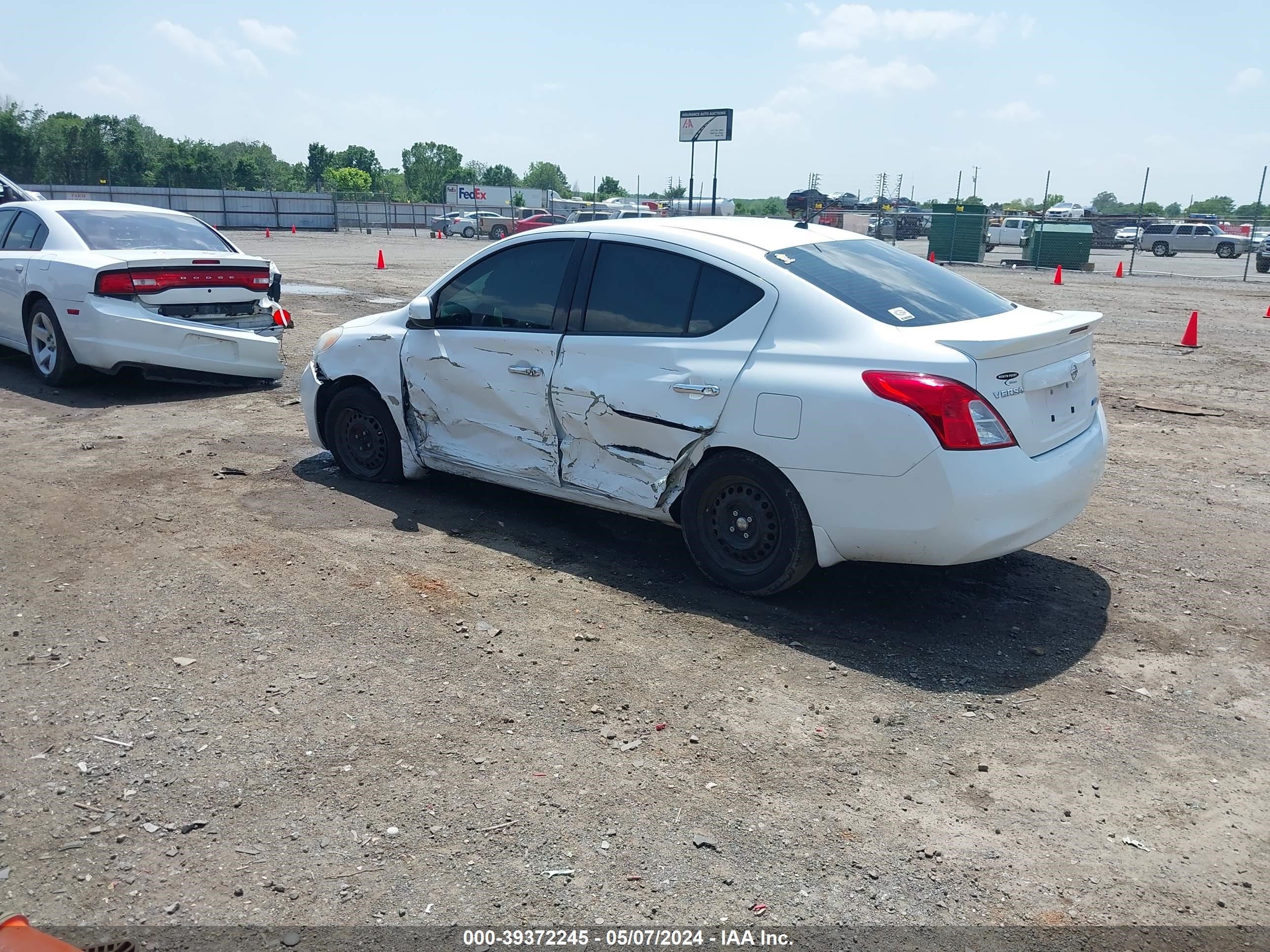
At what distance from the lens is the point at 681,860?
2924 mm

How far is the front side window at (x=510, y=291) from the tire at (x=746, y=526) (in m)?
1.32

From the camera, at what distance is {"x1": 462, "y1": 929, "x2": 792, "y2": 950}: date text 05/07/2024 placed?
2602 mm

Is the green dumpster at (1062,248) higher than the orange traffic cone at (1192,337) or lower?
higher

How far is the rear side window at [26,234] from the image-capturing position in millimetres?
9125

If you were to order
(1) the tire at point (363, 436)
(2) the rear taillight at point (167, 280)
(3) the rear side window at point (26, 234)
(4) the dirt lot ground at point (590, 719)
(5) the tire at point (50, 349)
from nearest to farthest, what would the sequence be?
(4) the dirt lot ground at point (590, 719) < (1) the tire at point (363, 436) < (2) the rear taillight at point (167, 280) < (5) the tire at point (50, 349) < (3) the rear side window at point (26, 234)

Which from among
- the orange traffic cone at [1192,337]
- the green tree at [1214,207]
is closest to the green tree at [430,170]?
the green tree at [1214,207]

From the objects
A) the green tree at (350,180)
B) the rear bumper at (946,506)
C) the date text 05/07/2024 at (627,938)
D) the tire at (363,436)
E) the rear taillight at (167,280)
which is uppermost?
the green tree at (350,180)

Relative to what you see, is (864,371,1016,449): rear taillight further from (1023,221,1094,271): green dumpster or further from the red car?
the red car

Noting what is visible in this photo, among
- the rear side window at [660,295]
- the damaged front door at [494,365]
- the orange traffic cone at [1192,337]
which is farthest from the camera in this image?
the orange traffic cone at [1192,337]

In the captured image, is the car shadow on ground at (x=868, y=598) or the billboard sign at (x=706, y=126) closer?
the car shadow on ground at (x=868, y=598)

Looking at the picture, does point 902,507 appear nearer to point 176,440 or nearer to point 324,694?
point 324,694

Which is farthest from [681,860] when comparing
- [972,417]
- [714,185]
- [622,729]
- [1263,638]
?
[714,185]

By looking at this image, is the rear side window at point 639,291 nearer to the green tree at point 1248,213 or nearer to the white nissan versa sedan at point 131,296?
the white nissan versa sedan at point 131,296

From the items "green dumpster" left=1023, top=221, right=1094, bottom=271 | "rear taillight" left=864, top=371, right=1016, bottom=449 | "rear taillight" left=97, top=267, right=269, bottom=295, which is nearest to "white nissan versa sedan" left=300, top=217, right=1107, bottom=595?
"rear taillight" left=864, top=371, right=1016, bottom=449
